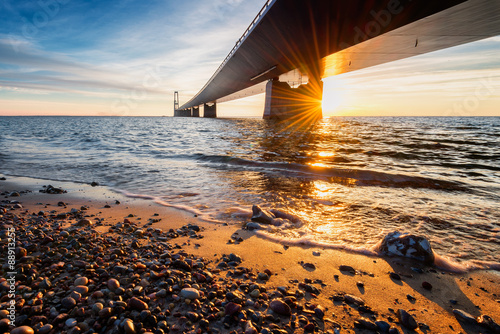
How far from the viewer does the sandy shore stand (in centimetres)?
174

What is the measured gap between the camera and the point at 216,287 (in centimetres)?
209

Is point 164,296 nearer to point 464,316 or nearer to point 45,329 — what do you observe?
point 45,329

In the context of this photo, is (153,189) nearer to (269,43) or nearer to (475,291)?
(475,291)

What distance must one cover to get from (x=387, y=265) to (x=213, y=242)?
2.08m

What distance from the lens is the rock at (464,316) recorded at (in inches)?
71.1

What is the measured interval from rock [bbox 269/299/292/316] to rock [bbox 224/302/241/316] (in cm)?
28

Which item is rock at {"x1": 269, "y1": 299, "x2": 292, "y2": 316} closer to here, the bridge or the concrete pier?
the bridge

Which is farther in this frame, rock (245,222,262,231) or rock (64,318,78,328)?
rock (245,222,262,231)

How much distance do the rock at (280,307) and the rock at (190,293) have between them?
0.63 meters

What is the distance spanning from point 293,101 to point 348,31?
103 feet

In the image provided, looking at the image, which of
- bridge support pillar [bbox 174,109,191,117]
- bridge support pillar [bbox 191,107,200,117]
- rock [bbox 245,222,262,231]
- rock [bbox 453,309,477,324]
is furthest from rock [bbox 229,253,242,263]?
bridge support pillar [bbox 174,109,191,117]

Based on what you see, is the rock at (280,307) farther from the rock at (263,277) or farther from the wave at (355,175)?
the wave at (355,175)

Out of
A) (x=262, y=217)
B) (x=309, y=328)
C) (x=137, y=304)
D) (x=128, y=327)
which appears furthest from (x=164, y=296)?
(x=262, y=217)

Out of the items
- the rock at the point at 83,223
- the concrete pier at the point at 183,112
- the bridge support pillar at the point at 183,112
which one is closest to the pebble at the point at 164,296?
the rock at the point at 83,223
